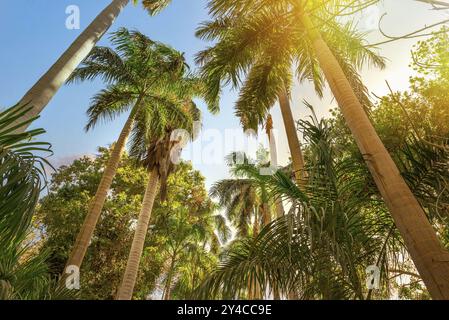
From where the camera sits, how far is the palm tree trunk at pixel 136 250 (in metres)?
8.90

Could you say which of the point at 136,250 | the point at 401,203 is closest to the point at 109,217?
the point at 136,250

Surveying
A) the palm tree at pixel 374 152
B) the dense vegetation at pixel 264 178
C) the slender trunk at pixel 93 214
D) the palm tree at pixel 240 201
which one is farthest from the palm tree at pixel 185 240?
the palm tree at pixel 374 152

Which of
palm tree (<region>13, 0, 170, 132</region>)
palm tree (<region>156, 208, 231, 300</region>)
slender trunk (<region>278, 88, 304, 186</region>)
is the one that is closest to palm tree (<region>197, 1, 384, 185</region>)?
slender trunk (<region>278, 88, 304, 186</region>)

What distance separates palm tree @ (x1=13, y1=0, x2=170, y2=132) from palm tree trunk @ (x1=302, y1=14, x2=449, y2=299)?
3.64 metres

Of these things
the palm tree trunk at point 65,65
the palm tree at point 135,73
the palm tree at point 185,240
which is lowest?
the palm tree trunk at point 65,65

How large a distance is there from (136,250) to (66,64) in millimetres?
7390

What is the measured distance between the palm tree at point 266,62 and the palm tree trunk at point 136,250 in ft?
16.6

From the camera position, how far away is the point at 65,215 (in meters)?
14.9

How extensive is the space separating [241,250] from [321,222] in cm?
106

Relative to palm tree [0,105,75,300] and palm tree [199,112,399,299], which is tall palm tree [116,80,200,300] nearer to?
palm tree [199,112,399,299]

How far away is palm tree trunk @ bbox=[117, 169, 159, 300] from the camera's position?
8.90 meters

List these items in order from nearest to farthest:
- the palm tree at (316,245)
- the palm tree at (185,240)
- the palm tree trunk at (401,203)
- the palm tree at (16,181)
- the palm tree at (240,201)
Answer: the palm tree at (16,181) < the palm tree trunk at (401,203) < the palm tree at (316,245) < the palm tree at (185,240) < the palm tree at (240,201)

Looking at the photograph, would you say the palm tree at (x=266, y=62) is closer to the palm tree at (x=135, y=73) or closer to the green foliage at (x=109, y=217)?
the palm tree at (x=135, y=73)

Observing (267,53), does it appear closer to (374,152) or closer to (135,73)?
(374,152)
